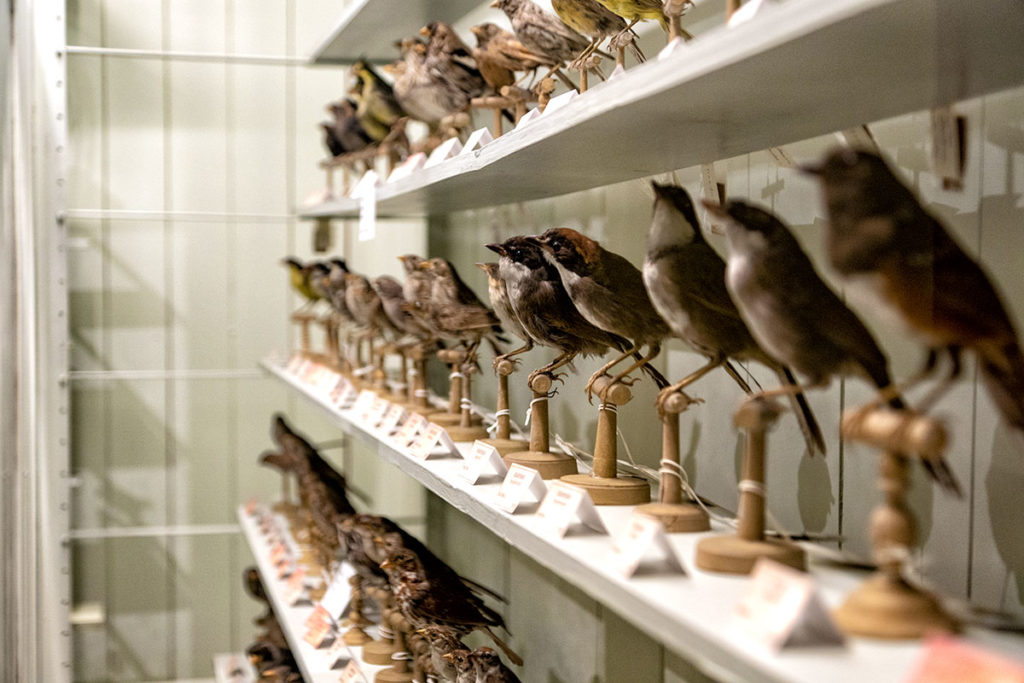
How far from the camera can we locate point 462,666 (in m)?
1.77

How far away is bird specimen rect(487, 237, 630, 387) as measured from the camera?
4.70 feet

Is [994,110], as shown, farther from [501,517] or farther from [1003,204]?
[501,517]

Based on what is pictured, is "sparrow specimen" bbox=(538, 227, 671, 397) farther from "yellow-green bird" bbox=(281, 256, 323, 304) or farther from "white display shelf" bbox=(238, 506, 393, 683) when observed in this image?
"yellow-green bird" bbox=(281, 256, 323, 304)

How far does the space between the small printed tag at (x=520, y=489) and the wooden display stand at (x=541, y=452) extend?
5.1 inches

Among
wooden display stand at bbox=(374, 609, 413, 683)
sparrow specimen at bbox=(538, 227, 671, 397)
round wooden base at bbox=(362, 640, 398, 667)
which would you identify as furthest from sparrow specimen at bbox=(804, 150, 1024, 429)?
round wooden base at bbox=(362, 640, 398, 667)

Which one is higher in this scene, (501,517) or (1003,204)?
(1003,204)

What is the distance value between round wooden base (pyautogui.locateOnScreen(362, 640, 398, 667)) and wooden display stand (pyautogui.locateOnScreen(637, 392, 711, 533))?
1148mm

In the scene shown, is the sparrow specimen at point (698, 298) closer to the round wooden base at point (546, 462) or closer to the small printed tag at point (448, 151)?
the round wooden base at point (546, 462)

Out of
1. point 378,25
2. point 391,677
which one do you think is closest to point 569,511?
point 391,677

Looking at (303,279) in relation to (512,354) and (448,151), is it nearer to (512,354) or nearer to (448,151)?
(448,151)

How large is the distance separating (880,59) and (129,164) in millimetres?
3225

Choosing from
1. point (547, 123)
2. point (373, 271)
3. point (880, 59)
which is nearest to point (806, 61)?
point (880, 59)

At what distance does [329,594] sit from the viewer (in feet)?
7.78

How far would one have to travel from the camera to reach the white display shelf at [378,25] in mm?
2469
